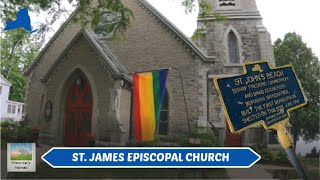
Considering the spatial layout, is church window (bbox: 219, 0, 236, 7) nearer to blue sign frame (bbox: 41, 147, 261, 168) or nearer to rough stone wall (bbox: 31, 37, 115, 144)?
rough stone wall (bbox: 31, 37, 115, 144)

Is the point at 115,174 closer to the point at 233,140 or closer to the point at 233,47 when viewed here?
the point at 233,140

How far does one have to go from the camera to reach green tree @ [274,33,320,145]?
6.60 m

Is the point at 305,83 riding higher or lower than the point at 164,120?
higher

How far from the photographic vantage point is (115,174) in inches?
238

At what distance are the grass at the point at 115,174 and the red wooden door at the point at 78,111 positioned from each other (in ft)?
7.06

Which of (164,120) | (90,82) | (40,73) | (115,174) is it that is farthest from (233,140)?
(40,73)

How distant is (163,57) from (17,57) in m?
4.66

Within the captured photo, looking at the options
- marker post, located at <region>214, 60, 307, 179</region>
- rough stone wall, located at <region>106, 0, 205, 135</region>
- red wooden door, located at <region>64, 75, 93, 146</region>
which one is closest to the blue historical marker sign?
marker post, located at <region>214, 60, 307, 179</region>

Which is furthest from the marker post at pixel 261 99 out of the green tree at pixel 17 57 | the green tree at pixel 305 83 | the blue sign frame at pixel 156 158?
the green tree at pixel 17 57

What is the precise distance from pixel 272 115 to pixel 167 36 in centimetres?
580

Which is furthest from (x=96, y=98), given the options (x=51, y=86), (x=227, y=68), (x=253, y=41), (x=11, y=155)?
(x=253, y=41)

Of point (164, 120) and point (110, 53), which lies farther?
point (110, 53)

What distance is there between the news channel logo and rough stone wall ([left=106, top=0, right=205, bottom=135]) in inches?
150

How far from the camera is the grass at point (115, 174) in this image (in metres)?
5.75
